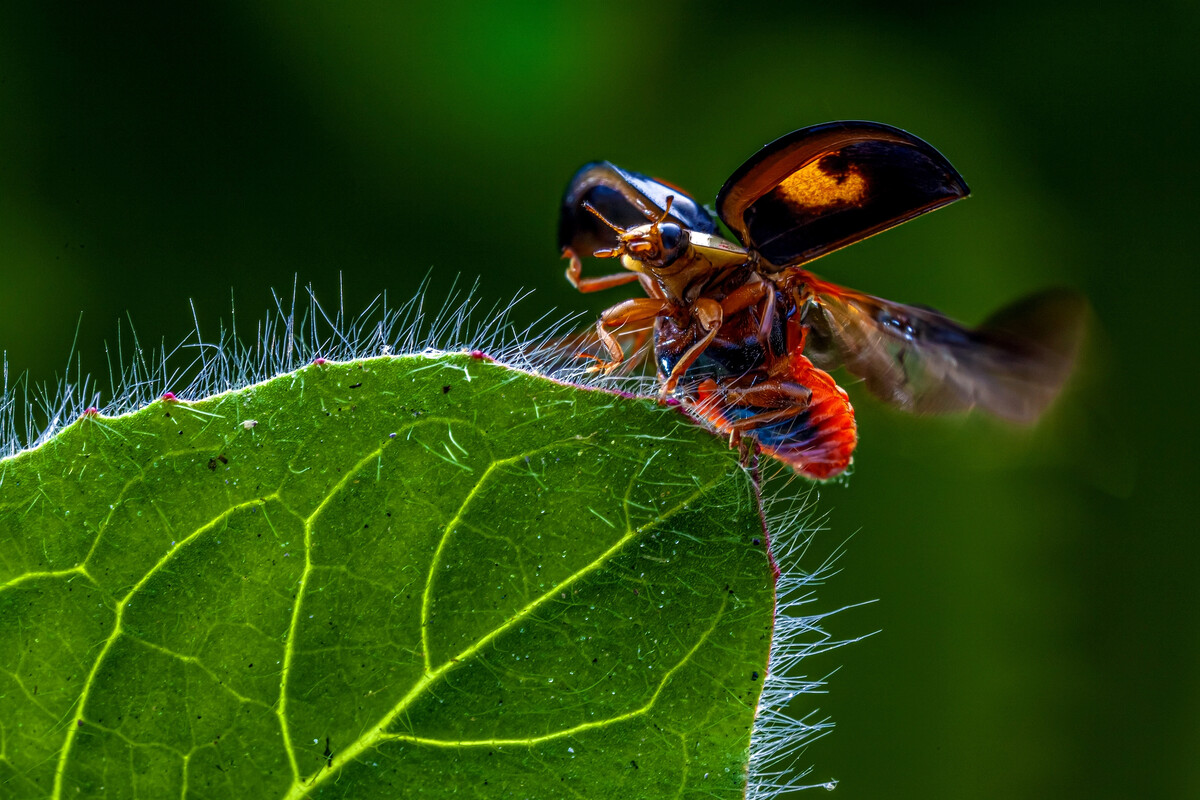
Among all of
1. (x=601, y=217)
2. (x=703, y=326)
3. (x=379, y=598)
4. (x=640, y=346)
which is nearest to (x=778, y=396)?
(x=703, y=326)

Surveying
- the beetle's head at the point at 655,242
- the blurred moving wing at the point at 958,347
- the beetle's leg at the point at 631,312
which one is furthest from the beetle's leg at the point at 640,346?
the blurred moving wing at the point at 958,347

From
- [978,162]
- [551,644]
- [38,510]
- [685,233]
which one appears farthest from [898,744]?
[38,510]

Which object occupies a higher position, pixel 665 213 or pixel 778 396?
pixel 665 213

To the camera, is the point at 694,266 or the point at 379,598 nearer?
the point at 379,598

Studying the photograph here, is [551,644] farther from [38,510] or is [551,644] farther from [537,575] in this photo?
[38,510]

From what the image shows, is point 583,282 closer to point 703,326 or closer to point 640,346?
point 640,346

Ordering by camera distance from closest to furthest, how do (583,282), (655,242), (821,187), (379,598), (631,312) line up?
(379,598), (821,187), (655,242), (631,312), (583,282)
